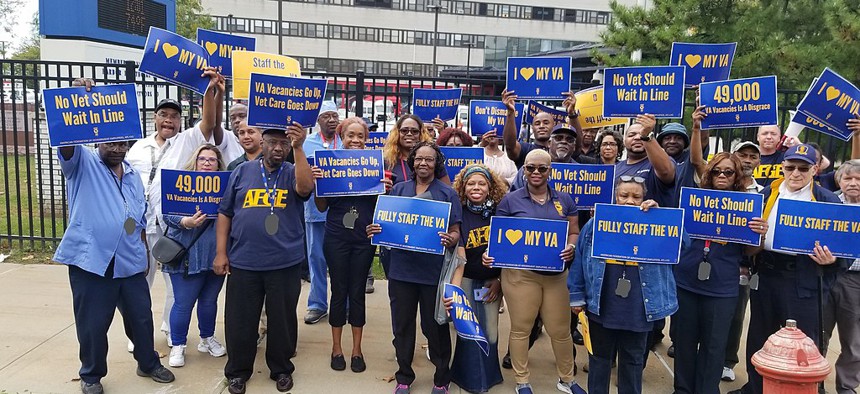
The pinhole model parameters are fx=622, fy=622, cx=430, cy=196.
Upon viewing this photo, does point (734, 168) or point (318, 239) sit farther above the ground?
point (734, 168)

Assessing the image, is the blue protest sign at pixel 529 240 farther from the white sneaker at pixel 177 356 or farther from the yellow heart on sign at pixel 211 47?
the yellow heart on sign at pixel 211 47

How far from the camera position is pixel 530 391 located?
4844 mm

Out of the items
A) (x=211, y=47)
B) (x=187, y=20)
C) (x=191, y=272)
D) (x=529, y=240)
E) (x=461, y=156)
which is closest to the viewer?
(x=529, y=240)

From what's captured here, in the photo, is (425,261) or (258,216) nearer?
(258,216)

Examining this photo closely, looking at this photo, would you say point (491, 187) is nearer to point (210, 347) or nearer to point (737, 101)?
point (737, 101)

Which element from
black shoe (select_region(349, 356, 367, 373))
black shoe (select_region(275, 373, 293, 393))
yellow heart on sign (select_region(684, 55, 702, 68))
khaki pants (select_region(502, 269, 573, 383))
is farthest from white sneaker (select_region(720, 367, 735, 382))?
black shoe (select_region(275, 373, 293, 393))

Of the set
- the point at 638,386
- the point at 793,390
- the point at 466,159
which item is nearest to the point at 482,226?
the point at 466,159

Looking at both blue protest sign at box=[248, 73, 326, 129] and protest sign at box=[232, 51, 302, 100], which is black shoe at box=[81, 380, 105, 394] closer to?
blue protest sign at box=[248, 73, 326, 129]

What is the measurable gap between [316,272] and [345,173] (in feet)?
5.78

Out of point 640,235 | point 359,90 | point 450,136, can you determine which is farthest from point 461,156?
point 359,90

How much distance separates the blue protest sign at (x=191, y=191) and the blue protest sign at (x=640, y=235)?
2.83 metres

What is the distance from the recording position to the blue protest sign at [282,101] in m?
4.60

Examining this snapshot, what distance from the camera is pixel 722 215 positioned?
441 cm

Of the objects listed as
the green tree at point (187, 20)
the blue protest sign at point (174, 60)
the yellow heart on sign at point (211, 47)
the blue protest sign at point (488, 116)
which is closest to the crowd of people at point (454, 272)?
the blue protest sign at point (174, 60)
